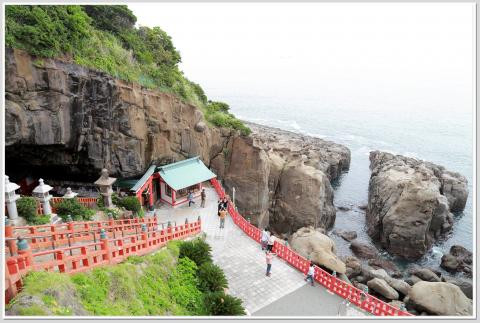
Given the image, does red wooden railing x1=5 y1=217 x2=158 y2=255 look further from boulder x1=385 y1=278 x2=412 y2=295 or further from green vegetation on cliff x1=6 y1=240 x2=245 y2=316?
boulder x1=385 y1=278 x2=412 y2=295

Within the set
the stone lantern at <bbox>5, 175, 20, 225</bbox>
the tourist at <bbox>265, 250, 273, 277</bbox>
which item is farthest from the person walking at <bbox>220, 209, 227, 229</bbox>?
the stone lantern at <bbox>5, 175, 20, 225</bbox>

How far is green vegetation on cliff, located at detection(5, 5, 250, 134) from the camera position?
19.1 meters

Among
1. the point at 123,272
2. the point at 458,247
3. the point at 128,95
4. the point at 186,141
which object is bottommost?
the point at 458,247

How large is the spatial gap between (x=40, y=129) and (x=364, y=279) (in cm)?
2476

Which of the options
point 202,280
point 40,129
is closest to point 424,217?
point 202,280

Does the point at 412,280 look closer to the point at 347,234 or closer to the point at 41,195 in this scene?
the point at 347,234

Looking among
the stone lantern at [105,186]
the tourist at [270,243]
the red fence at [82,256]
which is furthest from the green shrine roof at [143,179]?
the tourist at [270,243]

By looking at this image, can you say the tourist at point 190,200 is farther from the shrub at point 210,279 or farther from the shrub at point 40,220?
the shrub at point 210,279

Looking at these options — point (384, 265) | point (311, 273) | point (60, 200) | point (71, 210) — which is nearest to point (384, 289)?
point (311, 273)

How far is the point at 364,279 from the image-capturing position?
2545cm

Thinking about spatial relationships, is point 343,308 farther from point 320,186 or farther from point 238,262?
point 320,186

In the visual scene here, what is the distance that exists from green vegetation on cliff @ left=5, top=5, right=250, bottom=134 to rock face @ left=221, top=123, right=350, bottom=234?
9.25 ft

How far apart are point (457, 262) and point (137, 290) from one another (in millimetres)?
34440

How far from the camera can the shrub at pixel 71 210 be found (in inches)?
715
